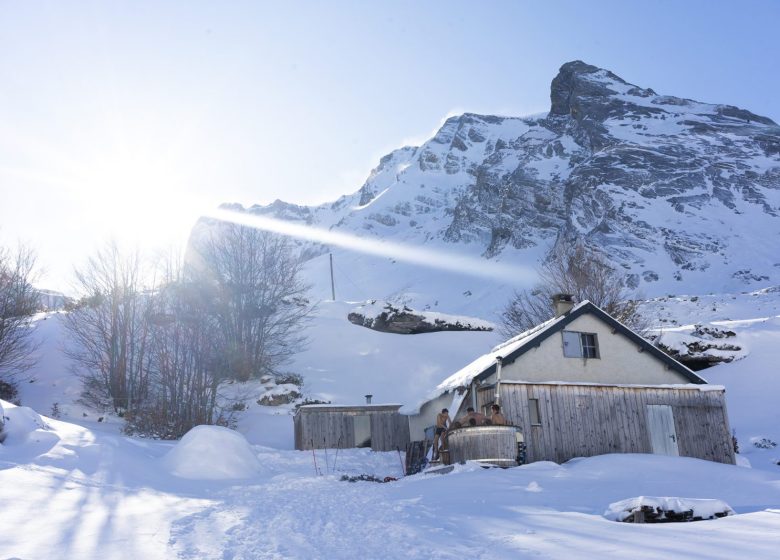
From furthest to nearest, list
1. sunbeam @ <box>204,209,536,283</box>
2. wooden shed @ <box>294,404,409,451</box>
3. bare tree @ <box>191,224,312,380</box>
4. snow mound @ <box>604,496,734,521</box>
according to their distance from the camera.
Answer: sunbeam @ <box>204,209,536,283</box> < bare tree @ <box>191,224,312,380</box> < wooden shed @ <box>294,404,409,451</box> < snow mound @ <box>604,496,734,521</box>

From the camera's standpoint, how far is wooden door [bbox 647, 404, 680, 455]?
63.9 ft

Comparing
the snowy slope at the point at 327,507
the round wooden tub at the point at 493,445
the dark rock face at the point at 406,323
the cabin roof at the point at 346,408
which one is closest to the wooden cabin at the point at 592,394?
the round wooden tub at the point at 493,445

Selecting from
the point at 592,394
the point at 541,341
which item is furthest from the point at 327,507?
the point at 592,394

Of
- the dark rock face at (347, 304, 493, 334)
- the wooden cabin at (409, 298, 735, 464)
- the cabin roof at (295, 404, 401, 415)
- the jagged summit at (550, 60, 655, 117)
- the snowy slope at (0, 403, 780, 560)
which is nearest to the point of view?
the snowy slope at (0, 403, 780, 560)

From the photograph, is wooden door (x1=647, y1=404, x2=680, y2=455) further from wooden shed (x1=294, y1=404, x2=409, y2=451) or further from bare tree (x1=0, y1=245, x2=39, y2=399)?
bare tree (x1=0, y1=245, x2=39, y2=399)

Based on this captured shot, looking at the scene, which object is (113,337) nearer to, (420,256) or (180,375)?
(180,375)

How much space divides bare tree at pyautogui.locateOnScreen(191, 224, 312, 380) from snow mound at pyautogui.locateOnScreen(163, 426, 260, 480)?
1484 cm

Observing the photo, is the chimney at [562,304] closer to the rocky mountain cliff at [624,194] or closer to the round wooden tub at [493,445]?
the round wooden tub at [493,445]

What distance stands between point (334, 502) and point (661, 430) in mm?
12646

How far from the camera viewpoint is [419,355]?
35156mm

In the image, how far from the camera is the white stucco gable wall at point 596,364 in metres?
19.0

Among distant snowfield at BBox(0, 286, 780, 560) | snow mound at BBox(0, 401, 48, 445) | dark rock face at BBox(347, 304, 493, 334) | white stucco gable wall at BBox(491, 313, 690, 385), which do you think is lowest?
distant snowfield at BBox(0, 286, 780, 560)

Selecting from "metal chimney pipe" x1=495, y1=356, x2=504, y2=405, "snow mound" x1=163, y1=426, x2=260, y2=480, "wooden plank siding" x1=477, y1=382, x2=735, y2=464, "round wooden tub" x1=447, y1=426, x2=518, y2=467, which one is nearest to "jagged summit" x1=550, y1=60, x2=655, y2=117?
"wooden plank siding" x1=477, y1=382, x2=735, y2=464

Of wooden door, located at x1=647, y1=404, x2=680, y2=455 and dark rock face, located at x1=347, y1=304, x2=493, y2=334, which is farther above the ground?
dark rock face, located at x1=347, y1=304, x2=493, y2=334
